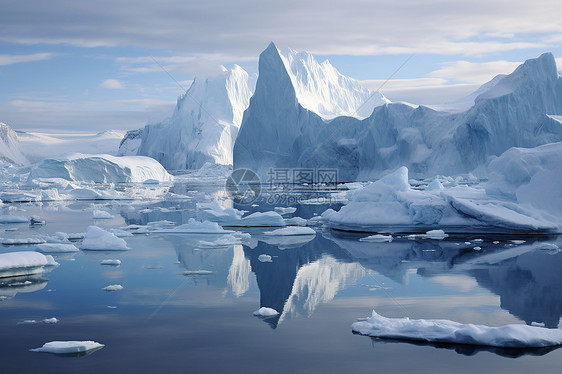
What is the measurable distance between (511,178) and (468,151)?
1766cm

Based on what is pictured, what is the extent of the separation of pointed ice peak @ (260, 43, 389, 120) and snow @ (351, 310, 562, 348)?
34.3 metres

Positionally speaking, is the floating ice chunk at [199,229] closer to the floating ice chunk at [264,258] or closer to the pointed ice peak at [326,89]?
the floating ice chunk at [264,258]

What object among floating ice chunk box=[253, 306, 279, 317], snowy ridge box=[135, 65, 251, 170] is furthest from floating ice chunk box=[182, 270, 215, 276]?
snowy ridge box=[135, 65, 251, 170]

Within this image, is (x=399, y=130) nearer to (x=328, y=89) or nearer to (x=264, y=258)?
(x=328, y=89)

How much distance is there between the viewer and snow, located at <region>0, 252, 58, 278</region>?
7656mm

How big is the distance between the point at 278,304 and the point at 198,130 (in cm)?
6478

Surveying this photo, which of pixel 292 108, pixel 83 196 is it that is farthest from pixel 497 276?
pixel 292 108

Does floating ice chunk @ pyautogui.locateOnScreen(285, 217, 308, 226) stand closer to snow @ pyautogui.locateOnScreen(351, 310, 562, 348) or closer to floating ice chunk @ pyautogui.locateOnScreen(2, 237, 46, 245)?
floating ice chunk @ pyautogui.locateOnScreen(2, 237, 46, 245)

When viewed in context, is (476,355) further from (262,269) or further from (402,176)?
(402,176)

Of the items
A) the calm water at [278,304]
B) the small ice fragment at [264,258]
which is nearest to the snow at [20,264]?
the calm water at [278,304]

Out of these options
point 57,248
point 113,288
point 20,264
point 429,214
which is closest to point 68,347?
point 113,288

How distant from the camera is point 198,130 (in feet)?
230

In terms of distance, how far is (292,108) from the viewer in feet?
123

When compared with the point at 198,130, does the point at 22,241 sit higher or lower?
lower
